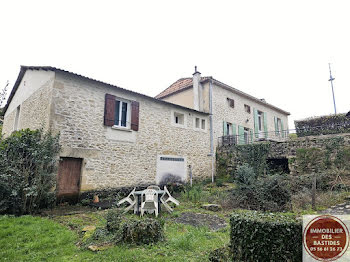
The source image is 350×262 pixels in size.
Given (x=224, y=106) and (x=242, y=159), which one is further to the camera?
(x=224, y=106)

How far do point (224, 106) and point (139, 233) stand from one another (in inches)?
452

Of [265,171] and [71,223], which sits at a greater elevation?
[265,171]

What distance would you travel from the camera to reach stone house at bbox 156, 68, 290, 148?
12875 mm

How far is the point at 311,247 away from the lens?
6.41 feet

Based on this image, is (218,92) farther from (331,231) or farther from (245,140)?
(331,231)

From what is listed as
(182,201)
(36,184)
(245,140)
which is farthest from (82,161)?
(245,140)

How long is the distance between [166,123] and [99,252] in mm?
7522

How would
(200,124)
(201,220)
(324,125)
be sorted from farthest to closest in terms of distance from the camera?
(200,124) < (324,125) < (201,220)

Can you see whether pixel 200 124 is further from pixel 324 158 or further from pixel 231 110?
pixel 324 158

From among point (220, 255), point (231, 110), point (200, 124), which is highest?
point (231, 110)

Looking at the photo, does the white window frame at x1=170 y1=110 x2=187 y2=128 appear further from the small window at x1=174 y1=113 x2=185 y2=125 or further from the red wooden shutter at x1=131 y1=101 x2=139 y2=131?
the red wooden shutter at x1=131 y1=101 x2=139 y2=131

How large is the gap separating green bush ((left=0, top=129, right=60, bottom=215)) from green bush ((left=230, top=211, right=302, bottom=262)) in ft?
17.3

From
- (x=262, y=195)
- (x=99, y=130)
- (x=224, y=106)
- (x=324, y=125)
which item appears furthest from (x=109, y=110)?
→ (x=324, y=125)

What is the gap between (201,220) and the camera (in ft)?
16.6
